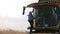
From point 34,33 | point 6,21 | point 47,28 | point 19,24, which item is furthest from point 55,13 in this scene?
point 6,21

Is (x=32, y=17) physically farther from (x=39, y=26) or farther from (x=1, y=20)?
(x=1, y=20)

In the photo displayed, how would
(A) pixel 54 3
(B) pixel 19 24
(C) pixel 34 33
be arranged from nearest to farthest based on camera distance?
1. (A) pixel 54 3
2. (C) pixel 34 33
3. (B) pixel 19 24

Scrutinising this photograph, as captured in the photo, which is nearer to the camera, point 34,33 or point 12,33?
point 34,33

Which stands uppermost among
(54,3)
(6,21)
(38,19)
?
(54,3)

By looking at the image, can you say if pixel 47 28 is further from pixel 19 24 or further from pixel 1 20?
pixel 1 20

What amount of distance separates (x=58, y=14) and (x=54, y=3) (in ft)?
0.30

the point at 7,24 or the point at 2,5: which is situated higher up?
the point at 2,5

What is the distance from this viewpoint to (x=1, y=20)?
1.79 m

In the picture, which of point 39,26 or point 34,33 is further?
point 34,33

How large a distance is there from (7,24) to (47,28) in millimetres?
629

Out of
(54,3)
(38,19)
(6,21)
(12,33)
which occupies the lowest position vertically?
(12,33)

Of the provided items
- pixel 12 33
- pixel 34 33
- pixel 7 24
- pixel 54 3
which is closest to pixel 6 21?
pixel 7 24

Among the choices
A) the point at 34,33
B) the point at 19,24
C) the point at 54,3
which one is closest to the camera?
the point at 54,3

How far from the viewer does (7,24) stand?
1.75 metres
